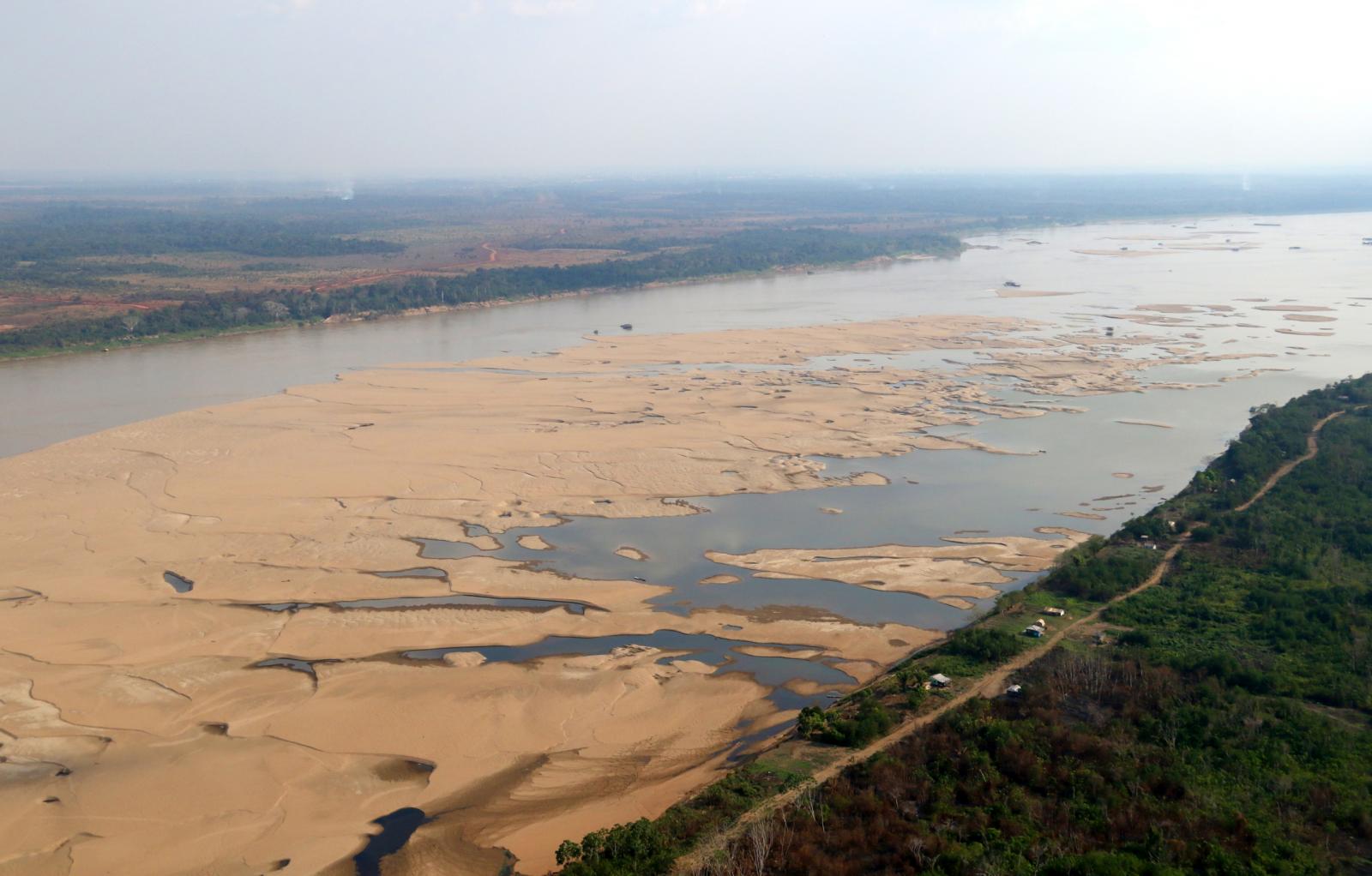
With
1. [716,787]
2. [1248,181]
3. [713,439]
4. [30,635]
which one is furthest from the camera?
[1248,181]

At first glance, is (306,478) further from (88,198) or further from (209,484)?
(88,198)

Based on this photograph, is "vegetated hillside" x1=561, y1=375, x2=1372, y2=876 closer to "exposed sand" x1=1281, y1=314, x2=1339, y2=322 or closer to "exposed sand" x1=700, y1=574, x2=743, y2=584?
"exposed sand" x1=700, y1=574, x2=743, y2=584

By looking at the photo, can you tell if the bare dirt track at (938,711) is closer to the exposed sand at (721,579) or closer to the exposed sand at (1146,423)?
the exposed sand at (721,579)

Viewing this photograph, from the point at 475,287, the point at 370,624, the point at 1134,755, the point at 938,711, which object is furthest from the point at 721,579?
the point at 475,287

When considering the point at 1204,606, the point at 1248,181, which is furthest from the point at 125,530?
the point at 1248,181

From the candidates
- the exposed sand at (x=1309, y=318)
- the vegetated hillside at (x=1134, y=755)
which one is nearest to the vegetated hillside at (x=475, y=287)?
the exposed sand at (x=1309, y=318)

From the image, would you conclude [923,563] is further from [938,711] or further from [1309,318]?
[1309,318]

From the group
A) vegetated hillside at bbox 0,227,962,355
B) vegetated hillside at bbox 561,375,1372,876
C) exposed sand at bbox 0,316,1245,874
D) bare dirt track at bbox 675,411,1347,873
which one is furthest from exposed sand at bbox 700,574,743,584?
vegetated hillside at bbox 0,227,962,355
